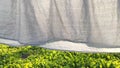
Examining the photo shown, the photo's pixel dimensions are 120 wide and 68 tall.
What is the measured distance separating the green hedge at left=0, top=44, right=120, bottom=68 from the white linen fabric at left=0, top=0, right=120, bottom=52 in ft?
1.80

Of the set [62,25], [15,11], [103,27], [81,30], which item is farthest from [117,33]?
[15,11]

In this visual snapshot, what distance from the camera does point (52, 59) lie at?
3564 millimetres

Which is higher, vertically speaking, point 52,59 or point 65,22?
point 65,22

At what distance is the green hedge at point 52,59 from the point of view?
3.35 metres

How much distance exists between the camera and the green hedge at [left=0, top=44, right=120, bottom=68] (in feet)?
11.0

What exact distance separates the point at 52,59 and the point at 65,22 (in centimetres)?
93

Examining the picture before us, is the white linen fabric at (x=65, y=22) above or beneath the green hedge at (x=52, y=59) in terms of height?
above

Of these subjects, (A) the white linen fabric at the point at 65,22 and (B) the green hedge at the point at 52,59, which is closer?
(A) the white linen fabric at the point at 65,22

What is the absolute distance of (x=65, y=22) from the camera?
9.06 feet

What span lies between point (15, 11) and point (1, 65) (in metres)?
0.83

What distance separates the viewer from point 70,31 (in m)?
2.76

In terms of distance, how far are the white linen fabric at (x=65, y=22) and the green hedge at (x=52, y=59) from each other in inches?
21.6

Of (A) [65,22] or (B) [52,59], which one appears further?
(B) [52,59]

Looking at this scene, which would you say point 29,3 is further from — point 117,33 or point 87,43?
point 117,33
